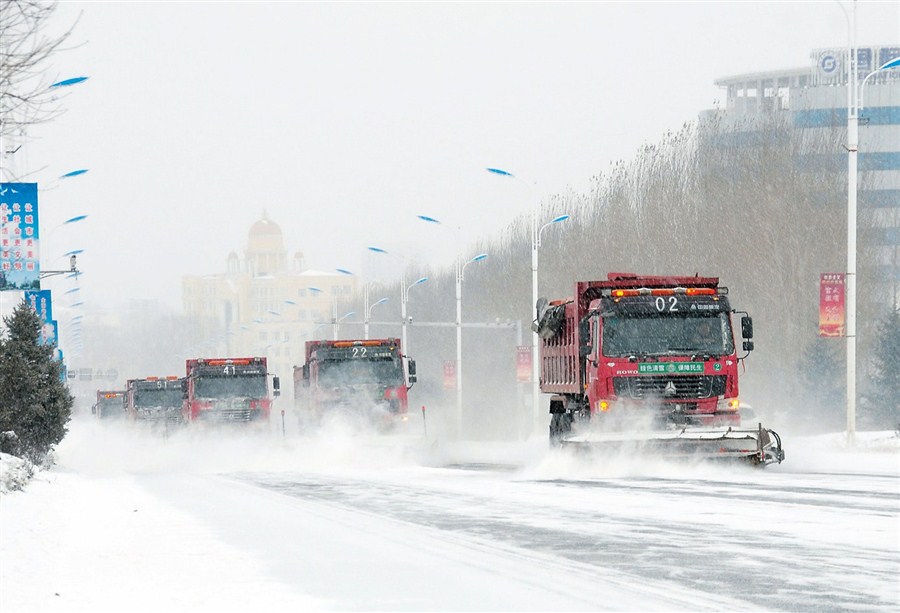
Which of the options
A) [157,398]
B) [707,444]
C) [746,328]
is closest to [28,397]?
[707,444]

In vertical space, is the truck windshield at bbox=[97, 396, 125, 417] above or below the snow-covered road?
below

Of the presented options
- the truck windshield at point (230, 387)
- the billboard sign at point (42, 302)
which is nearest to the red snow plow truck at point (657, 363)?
the truck windshield at point (230, 387)

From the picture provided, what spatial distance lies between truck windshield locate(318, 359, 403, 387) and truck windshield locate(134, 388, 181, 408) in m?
18.2

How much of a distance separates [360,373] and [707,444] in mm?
14949

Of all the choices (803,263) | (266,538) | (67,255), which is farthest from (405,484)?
(67,255)

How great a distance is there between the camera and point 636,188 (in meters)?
71.4

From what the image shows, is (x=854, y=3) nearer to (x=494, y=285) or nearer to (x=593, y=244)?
(x=593, y=244)

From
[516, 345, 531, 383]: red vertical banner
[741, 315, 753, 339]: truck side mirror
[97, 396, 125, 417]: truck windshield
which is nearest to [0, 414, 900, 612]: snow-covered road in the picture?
[741, 315, 753, 339]: truck side mirror

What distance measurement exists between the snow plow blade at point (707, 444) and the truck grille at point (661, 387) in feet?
2.16

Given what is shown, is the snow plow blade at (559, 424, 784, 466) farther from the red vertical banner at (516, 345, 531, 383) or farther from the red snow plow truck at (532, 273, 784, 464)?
the red vertical banner at (516, 345, 531, 383)

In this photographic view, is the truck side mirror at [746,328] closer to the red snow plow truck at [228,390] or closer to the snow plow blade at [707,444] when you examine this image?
the snow plow blade at [707,444]

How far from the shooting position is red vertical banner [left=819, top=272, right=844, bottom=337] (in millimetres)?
31391

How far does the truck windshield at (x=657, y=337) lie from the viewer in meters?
24.0

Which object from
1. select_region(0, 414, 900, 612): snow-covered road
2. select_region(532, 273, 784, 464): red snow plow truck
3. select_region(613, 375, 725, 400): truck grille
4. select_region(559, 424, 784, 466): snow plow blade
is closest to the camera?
select_region(0, 414, 900, 612): snow-covered road
